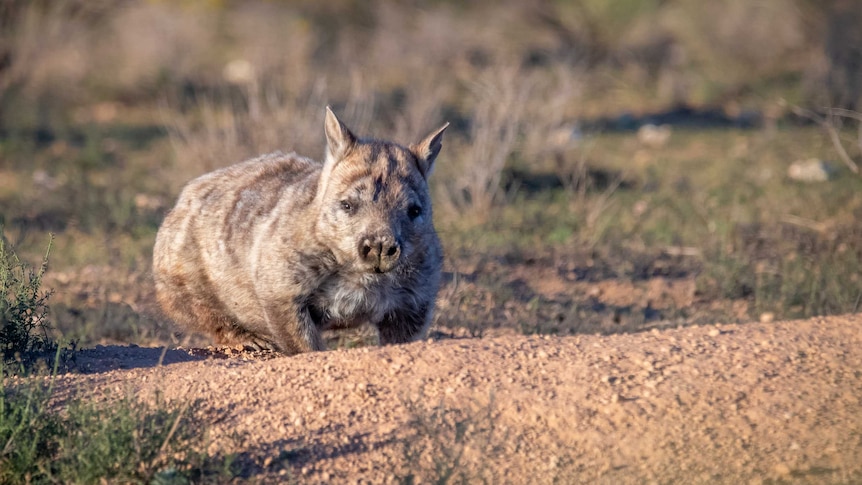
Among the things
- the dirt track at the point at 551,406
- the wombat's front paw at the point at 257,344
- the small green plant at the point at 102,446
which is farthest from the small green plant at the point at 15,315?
the wombat's front paw at the point at 257,344

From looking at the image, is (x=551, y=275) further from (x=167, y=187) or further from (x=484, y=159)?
(x=167, y=187)

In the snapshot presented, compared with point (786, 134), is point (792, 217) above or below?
above

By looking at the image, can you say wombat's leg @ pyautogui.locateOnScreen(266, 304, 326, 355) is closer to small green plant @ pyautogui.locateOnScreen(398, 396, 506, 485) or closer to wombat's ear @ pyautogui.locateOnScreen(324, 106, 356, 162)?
wombat's ear @ pyautogui.locateOnScreen(324, 106, 356, 162)

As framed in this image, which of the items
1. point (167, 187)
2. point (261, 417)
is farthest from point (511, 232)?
point (261, 417)

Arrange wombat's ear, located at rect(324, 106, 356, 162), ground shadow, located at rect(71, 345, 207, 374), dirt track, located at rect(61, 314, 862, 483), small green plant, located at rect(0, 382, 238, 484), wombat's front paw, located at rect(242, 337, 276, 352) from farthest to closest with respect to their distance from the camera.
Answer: wombat's front paw, located at rect(242, 337, 276, 352) → wombat's ear, located at rect(324, 106, 356, 162) → ground shadow, located at rect(71, 345, 207, 374) → dirt track, located at rect(61, 314, 862, 483) → small green plant, located at rect(0, 382, 238, 484)

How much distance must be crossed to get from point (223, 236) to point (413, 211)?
1.36 meters

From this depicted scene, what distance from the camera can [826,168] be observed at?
12.1 metres

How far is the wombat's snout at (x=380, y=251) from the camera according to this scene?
5.32 m

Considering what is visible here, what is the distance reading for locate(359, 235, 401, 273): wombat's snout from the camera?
5320 mm

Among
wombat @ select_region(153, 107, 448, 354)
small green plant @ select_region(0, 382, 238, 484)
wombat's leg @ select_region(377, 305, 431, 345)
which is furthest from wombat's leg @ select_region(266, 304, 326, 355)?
small green plant @ select_region(0, 382, 238, 484)

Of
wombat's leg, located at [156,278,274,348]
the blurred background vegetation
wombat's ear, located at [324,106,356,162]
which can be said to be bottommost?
the blurred background vegetation

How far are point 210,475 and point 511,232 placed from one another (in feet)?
21.7

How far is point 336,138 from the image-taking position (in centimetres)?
588

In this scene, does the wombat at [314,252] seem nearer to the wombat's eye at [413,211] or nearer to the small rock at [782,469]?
the wombat's eye at [413,211]
